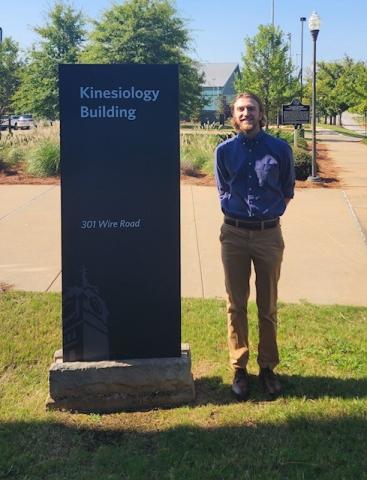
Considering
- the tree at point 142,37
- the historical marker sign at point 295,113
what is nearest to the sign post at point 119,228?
the historical marker sign at point 295,113

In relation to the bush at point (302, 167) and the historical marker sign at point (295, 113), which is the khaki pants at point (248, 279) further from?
the historical marker sign at point (295, 113)

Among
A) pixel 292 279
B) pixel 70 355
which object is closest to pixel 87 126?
pixel 70 355

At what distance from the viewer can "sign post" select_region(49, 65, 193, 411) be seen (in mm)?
3193

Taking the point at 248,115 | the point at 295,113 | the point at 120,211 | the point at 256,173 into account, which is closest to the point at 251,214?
the point at 256,173

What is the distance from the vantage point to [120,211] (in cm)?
331

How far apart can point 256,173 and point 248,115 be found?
0.33m

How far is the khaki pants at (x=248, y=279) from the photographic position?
341 centimetres

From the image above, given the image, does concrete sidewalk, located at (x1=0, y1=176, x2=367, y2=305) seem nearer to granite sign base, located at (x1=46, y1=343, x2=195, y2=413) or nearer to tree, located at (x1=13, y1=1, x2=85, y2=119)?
granite sign base, located at (x1=46, y1=343, x2=195, y2=413)

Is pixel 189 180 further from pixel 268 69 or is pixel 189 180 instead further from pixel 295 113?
pixel 268 69

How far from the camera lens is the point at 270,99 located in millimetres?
30312

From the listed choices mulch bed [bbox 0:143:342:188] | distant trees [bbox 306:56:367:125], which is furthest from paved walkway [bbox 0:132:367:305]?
distant trees [bbox 306:56:367:125]

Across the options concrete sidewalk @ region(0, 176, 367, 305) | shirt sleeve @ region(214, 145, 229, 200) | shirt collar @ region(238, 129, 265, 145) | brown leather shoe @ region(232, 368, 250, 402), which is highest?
shirt collar @ region(238, 129, 265, 145)

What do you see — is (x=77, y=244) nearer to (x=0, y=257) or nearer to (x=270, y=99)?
(x=0, y=257)

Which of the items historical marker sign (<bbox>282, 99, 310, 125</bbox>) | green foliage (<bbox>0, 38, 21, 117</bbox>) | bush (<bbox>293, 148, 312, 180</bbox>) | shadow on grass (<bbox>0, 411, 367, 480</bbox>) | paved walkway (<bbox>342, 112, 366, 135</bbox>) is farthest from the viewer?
paved walkway (<bbox>342, 112, 366, 135</bbox>)
